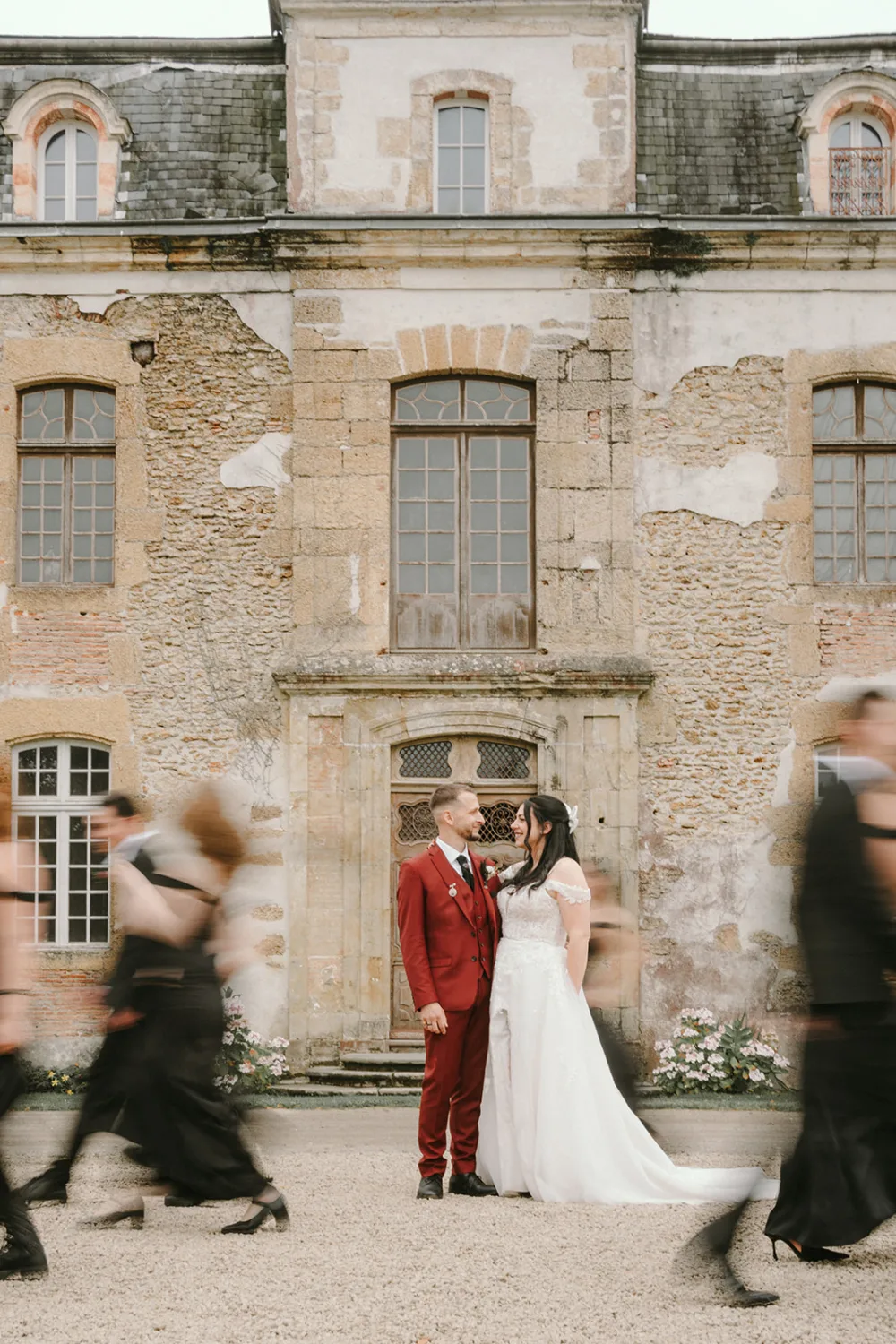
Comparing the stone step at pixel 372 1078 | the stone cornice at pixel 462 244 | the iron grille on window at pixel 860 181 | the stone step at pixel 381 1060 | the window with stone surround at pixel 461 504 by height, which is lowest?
the stone step at pixel 372 1078

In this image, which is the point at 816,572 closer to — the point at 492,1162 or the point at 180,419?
the point at 180,419

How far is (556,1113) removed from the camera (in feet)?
23.9

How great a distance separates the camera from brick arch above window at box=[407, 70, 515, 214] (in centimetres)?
1311

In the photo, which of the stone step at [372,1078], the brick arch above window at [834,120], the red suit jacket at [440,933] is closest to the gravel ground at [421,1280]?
the red suit jacket at [440,933]

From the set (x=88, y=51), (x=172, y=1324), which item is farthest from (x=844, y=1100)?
(x=88, y=51)

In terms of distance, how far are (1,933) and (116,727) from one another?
7.29 m

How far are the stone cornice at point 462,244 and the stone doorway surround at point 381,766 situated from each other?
3.29 metres

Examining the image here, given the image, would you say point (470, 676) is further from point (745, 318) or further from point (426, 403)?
point (745, 318)

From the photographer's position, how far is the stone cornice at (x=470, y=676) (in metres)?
12.6

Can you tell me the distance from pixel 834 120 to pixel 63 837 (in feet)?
28.8

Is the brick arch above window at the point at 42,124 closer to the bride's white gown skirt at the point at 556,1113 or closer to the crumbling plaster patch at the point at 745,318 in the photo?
the crumbling plaster patch at the point at 745,318

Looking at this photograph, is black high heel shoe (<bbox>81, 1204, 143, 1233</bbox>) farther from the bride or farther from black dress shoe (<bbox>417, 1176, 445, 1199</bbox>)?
the bride

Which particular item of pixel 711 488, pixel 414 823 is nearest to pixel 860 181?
pixel 711 488

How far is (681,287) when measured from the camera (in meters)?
13.1
